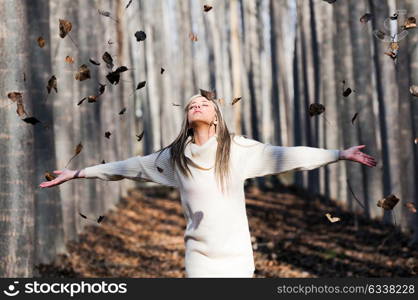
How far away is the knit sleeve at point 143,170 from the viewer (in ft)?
14.6

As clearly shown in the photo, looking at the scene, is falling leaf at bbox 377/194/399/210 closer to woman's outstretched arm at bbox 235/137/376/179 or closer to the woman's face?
woman's outstretched arm at bbox 235/137/376/179

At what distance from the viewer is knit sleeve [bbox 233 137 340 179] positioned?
4254 millimetres

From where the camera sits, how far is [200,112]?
422 centimetres

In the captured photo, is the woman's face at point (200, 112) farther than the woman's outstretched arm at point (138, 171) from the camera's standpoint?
No

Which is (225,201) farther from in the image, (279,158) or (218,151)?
(279,158)

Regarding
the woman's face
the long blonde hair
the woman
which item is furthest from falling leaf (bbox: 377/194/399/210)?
the woman's face

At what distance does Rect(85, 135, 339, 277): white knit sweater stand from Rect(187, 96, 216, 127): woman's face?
0.12m

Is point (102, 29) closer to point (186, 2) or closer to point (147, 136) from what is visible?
point (186, 2)

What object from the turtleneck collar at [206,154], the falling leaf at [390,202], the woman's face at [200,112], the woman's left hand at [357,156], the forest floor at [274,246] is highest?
the woman's face at [200,112]

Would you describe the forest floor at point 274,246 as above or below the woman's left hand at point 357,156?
below

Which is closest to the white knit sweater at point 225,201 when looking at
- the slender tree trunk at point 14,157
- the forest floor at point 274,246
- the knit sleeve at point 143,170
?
the knit sleeve at point 143,170

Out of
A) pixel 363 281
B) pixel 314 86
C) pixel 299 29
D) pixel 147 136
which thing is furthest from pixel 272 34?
pixel 363 281

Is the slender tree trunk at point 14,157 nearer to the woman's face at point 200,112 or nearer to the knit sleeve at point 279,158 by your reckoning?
the woman's face at point 200,112

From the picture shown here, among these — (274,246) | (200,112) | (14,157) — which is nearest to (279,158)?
(200,112)
